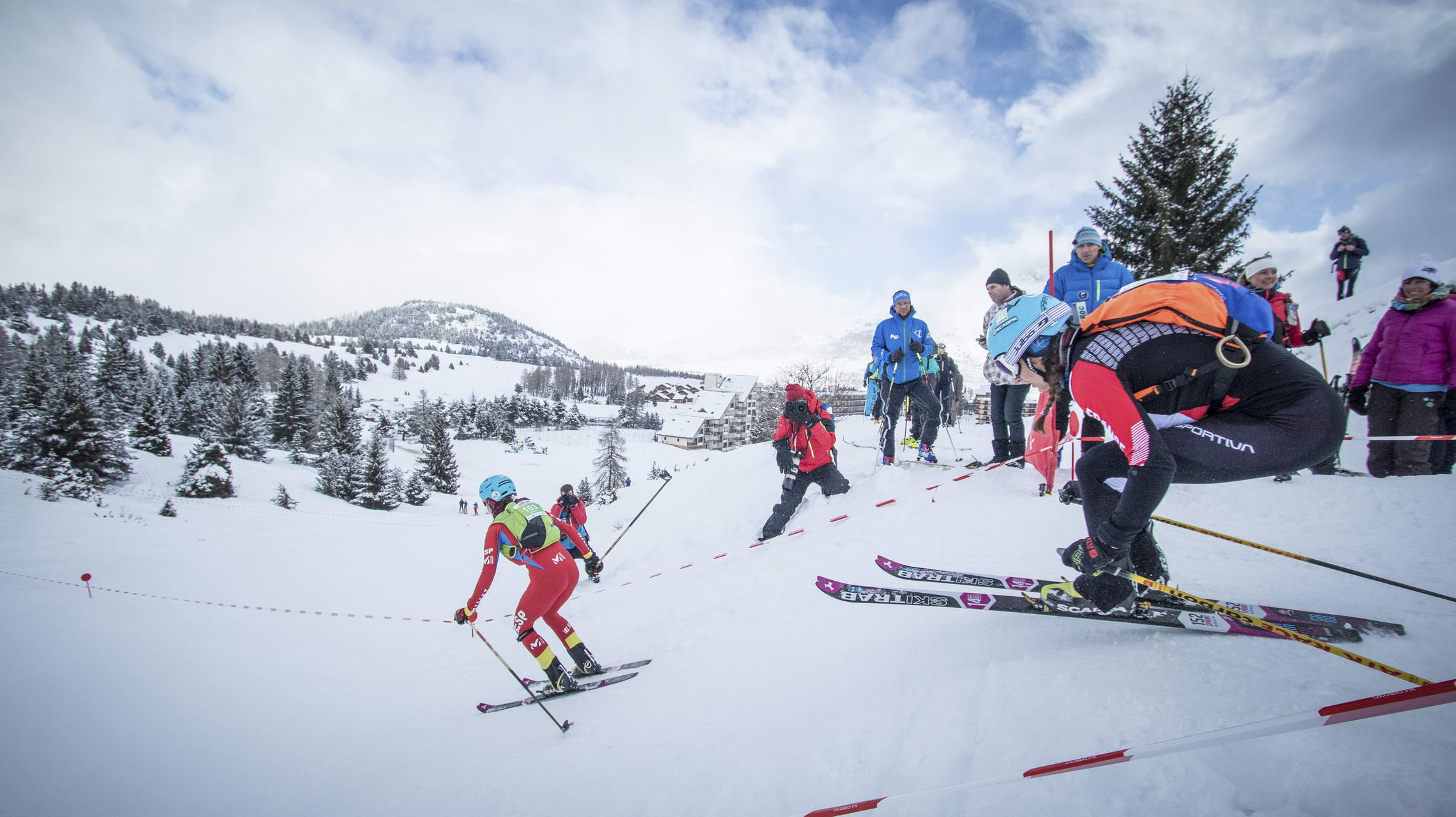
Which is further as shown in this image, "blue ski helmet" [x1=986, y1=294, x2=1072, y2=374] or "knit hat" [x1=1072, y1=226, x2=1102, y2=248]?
"knit hat" [x1=1072, y1=226, x2=1102, y2=248]

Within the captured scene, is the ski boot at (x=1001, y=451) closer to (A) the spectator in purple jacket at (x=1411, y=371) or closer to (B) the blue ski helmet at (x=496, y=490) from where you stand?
(A) the spectator in purple jacket at (x=1411, y=371)

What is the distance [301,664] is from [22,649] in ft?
11.7

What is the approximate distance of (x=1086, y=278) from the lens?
5.71m

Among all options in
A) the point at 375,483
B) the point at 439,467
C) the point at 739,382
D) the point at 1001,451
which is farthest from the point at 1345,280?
the point at 739,382

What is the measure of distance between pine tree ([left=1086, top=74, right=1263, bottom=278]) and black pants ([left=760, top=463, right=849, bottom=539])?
12034 millimetres

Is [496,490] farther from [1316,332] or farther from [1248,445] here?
[1316,332]

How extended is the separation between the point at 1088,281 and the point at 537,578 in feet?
22.6

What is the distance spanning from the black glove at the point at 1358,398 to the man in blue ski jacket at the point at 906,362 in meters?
3.97

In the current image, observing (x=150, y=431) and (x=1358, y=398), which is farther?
(x=150, y=431)

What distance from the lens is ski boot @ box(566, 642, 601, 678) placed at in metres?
4.42

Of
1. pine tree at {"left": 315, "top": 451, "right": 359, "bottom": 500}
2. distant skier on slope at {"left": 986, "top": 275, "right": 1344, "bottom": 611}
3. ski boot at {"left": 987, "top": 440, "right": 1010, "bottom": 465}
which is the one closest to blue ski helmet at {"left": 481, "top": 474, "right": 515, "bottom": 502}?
distant skier on slope at {"left": 986, "top": 275, "right": 1344, "bottom": 611}

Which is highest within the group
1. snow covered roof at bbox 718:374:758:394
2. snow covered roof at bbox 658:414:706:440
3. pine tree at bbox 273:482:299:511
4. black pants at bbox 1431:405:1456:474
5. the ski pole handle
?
snow covered roof at bbox 718:374:758:394

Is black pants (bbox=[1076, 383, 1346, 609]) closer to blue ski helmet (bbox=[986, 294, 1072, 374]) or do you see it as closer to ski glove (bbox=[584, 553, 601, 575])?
blue ski helmet (bbox=[986, 294, 1072, 374])

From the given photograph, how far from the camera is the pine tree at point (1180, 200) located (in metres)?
12.5
